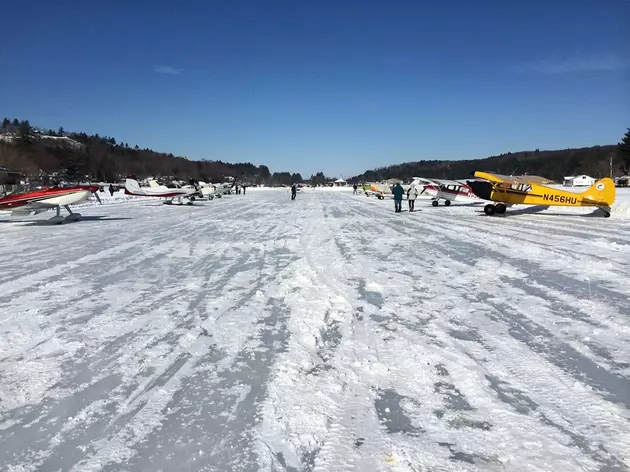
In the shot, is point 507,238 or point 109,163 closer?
point 507,238

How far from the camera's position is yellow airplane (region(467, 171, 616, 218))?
17.0 m

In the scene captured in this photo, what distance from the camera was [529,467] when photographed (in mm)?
2074

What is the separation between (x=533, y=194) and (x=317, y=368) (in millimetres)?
18174

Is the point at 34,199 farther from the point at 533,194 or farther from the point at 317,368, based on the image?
the point at 533,194

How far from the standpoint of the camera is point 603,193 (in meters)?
17.0

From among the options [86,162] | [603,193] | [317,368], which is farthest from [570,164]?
[317,368]

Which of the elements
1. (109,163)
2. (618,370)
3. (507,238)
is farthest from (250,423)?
(109,163)

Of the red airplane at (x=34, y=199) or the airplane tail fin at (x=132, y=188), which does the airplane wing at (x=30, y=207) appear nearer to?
the red airplane at (x=34, y=199)

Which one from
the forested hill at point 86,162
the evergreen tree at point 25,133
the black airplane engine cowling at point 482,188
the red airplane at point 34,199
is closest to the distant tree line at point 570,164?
the black airplane engine cowling at point 482,188

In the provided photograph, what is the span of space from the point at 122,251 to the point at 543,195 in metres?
17.3

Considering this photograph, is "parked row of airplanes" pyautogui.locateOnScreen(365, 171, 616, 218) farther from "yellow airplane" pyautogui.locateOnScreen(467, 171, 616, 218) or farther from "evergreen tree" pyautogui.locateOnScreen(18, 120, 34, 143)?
"evergreen tree" pyautogui.locateOnScreen(18, 120, 34, 143)

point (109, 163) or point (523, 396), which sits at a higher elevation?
point (109, 163)

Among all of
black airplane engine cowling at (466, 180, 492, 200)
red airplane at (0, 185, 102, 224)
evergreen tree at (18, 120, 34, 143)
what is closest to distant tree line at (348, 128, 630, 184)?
black airplane engine cowling at (466, 180, 492, 200)

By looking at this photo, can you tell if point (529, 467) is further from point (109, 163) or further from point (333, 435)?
point (109, 163)
